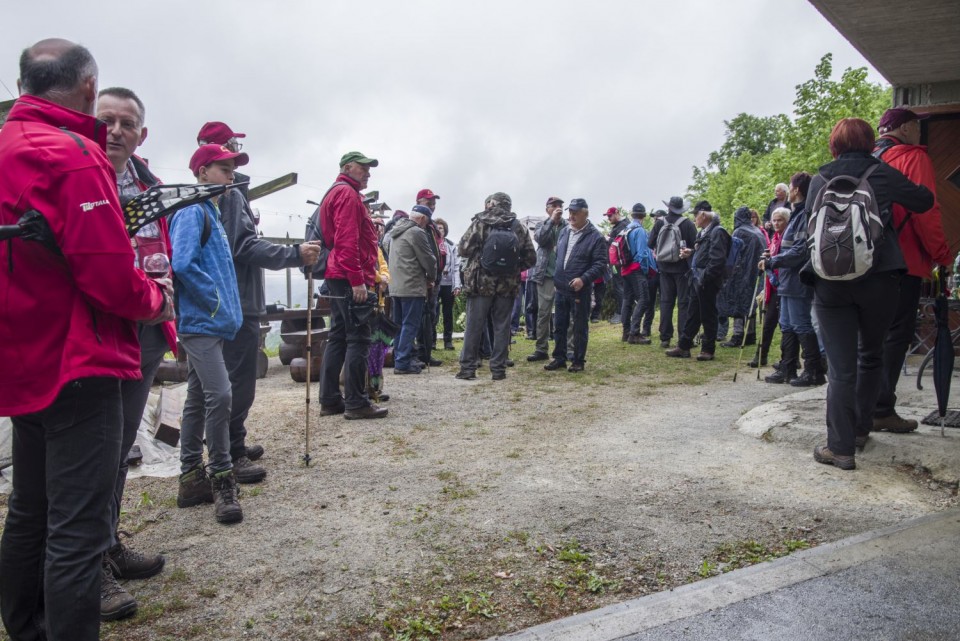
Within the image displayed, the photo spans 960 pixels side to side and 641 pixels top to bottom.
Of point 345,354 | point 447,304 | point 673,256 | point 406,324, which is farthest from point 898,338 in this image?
point 447,304

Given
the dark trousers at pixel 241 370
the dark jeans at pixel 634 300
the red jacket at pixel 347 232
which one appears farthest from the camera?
the dark jeans at pixel 634 300

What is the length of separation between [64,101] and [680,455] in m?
4.26

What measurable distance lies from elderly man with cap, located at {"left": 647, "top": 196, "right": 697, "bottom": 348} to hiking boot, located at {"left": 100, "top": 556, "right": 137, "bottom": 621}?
9020 mm

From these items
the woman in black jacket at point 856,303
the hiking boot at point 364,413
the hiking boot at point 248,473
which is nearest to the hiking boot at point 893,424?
the woman in black jacket at point 856,303

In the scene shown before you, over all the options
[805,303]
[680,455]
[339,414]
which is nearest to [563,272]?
[805,303]

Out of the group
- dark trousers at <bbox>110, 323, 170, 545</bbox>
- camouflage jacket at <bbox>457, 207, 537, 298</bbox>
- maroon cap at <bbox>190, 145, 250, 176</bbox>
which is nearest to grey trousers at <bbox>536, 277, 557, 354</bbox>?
camouflage jacket at <bbox>457, 207, 537, 298</bbox>

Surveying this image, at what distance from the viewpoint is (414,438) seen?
230 inches

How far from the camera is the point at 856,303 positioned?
14.9 feet

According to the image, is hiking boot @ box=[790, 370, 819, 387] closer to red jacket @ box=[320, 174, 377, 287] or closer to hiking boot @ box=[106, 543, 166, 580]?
red jacket @ box=[320, 174, 377, 287]

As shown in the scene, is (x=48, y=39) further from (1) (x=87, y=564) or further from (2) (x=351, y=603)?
(2) (x=351, y=603)

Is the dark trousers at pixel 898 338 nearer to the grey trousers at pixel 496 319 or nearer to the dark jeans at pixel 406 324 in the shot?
the grey trousers at pixel 496 319

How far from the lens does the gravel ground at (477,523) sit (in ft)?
9.61

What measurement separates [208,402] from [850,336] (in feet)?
12.8

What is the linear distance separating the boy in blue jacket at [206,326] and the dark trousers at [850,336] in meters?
3.60
